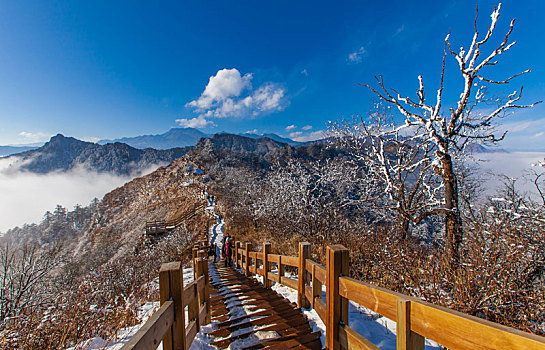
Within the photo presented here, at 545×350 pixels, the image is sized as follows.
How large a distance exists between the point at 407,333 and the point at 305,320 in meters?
2.36

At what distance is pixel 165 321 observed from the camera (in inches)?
76.2

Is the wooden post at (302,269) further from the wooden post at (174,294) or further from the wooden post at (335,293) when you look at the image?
the wooden post at (174,294)

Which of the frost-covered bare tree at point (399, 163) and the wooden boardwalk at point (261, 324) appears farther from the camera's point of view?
the frost-covered bare tree at point (399, 163)

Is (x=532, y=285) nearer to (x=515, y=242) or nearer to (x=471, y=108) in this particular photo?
(x=515, y=242)

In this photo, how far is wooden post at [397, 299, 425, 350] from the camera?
5.08 ft

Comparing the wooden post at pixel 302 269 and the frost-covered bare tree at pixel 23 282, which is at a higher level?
the wooden post at pixel 302 269

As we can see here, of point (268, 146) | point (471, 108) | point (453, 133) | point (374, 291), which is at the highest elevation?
point (268, 146)

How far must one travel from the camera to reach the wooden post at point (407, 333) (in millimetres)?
1548

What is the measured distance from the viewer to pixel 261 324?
3457 millimetres

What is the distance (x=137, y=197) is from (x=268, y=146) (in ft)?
309

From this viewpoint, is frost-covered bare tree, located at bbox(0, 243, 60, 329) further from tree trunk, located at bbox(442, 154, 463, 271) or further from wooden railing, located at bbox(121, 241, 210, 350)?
tree trunk, located at bbox(442, 154, 463, 271)

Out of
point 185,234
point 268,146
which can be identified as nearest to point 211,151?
point 185,234

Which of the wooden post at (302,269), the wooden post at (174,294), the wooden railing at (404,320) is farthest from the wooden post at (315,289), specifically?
the wooden post at (174,294)

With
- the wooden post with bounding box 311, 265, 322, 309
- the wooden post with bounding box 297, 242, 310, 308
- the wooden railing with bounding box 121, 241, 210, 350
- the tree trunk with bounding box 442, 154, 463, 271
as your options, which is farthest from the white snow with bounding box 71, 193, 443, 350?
the tree trunk with bounding box 442, 154, 463, 271
